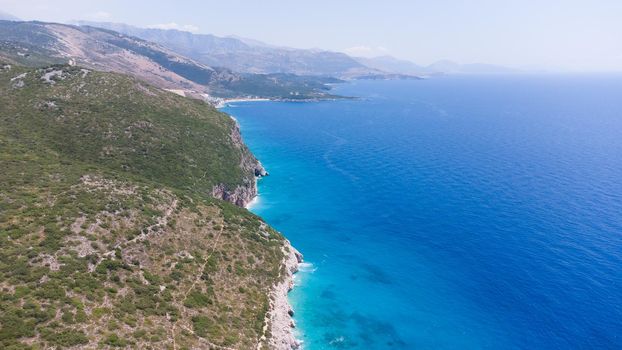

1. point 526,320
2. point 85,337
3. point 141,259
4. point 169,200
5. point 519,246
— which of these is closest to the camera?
point 85,337

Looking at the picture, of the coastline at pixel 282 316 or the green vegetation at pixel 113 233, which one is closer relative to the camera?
the green vegetation at pixel 113 233

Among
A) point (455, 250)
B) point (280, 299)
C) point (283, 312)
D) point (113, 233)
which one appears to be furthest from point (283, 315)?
point (455, 250)

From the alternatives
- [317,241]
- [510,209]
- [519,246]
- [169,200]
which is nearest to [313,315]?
[317,241]

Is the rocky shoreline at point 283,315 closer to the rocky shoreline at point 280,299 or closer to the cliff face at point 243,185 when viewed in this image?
the rocky shoreline at point 280,299

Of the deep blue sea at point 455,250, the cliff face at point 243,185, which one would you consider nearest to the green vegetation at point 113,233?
the cliff face at point 243,185

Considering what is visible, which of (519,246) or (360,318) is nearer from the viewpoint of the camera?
(360,318)

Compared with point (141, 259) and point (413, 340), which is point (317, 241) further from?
point (141, 259)
